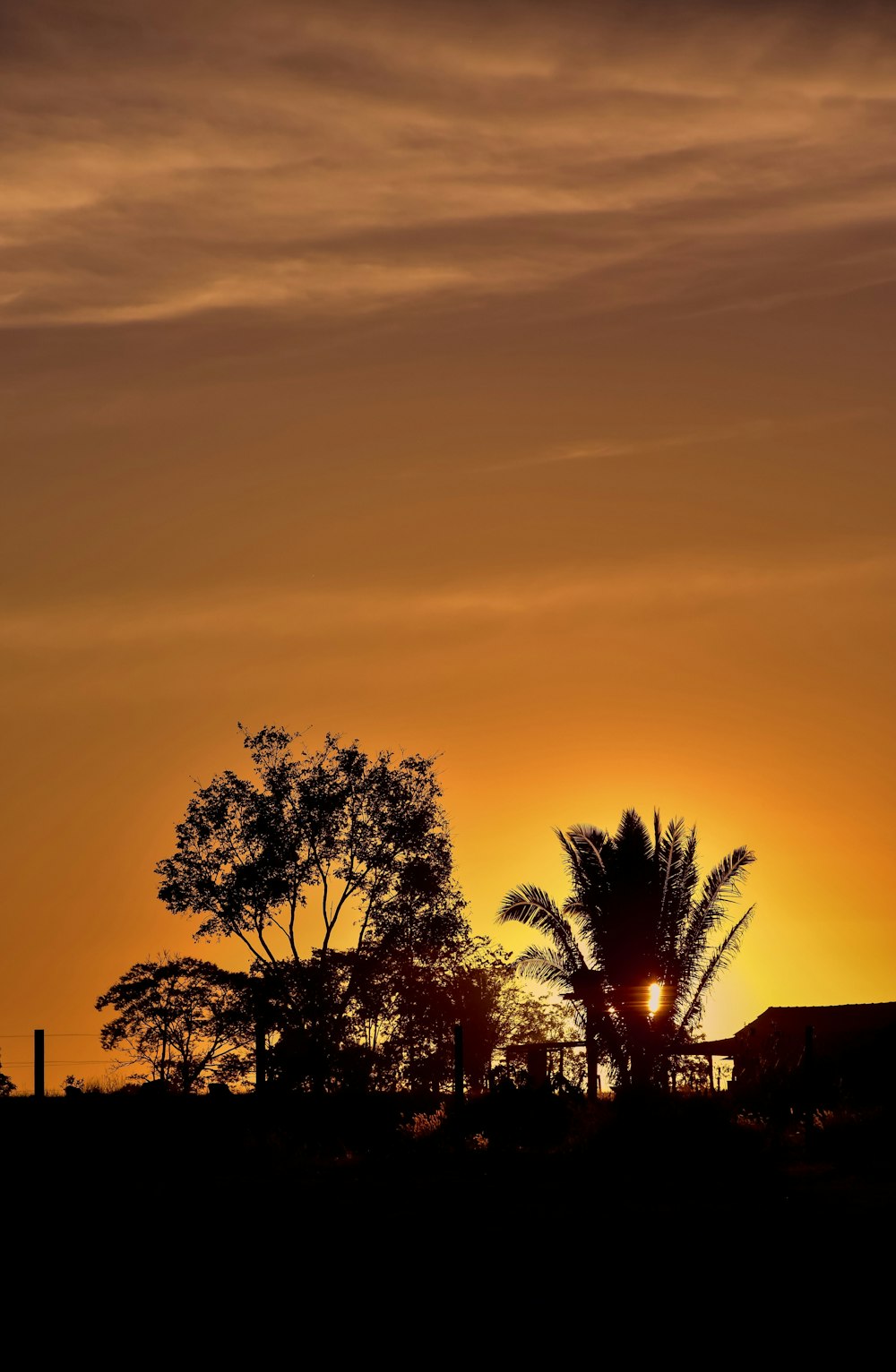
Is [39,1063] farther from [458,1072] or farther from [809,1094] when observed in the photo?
[809,1094]

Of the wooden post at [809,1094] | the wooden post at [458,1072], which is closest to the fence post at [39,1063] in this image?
the wooden post at [458,1072]

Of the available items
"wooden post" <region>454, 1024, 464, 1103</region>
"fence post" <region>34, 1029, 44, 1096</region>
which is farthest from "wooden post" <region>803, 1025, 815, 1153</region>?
"fence post" <region>34, 1029, 44, 1096</region>

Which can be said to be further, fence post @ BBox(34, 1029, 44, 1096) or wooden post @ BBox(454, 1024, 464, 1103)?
fence post @ BBox(34, 1029, 44, 1096)

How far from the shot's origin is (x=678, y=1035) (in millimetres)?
39625

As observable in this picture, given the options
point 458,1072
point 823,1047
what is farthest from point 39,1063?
point 823,1047

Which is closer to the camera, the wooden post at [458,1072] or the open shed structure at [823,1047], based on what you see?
the wooden post at [458,1072]

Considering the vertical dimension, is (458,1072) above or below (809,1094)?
above

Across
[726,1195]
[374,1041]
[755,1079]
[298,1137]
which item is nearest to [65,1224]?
[726,1195]

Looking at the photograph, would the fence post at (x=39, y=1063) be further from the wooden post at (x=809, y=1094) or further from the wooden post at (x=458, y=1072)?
the wooden post at (x=809, y=1094)

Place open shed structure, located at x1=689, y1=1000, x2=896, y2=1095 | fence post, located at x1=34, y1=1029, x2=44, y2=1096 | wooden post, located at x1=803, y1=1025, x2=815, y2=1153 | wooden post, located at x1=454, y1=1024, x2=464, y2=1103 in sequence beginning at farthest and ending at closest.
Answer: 1. open shed structure, located at x1=689, y1=1000, x2=896, y2=1095
2. fence post, located at x1=34, y1=1029, x2=44, y2=1096
3. wooden post, located at x1=454, y1=1024, x2=464, y2=1103
4. wooden post, located at x1=803, y1=1025, x2=815, y2=1153

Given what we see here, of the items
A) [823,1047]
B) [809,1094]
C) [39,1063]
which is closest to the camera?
[809,1094]

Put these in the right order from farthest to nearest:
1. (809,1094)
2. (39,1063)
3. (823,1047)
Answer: (823,1047) < (39,1063) < (809,1094)

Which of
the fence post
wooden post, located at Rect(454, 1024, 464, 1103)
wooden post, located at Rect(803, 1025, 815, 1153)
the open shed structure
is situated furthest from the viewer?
the open shed structure

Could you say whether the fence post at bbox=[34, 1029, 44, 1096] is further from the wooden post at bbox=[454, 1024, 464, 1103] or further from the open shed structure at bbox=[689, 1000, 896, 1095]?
the open shed structure at bbox=[689, 1000, 896, 1095]
